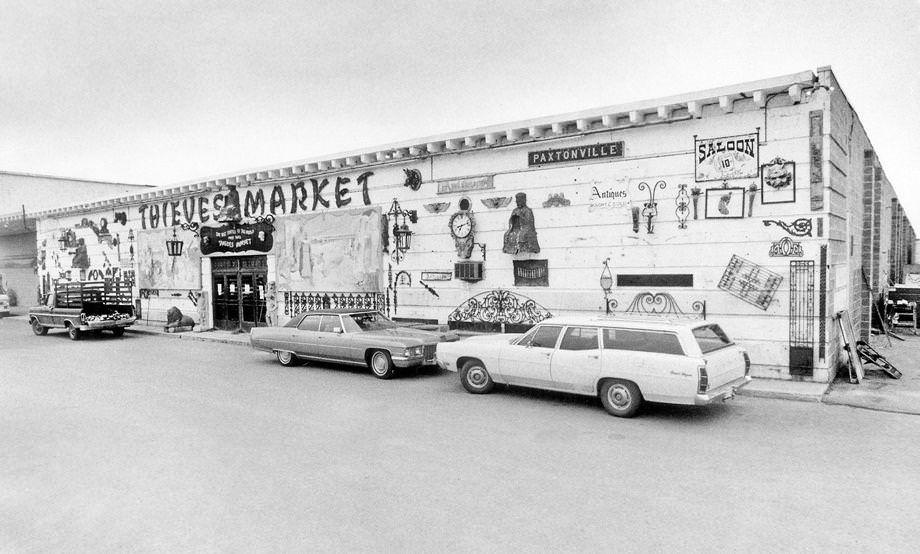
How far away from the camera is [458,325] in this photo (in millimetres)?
14547

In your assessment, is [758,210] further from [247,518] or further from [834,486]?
[247,518]

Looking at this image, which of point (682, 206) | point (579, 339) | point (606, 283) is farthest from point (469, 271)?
point (579, 339)

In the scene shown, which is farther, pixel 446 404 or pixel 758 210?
pixel 758 210

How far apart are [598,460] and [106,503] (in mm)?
4967

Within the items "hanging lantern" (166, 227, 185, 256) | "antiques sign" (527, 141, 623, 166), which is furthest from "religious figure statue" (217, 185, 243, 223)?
"antiques sign" (527, 141, 623, 166)

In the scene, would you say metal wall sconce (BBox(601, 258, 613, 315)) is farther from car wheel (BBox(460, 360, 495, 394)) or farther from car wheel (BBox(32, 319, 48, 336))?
car wheel (BBox(32, 319, 48, 336))

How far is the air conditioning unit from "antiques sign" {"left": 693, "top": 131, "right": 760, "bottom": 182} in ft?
18.3

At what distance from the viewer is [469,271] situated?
14.1 m

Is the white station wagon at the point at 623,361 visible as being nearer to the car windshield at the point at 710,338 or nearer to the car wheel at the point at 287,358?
the car windshield at the point at 710,338

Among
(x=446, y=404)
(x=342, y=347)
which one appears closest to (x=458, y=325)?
(x=342, y=347)

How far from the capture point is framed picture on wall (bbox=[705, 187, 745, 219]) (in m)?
10.5

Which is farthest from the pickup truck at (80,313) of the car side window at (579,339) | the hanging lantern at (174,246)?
the car side window at (579,339)

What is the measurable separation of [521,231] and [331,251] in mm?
7017

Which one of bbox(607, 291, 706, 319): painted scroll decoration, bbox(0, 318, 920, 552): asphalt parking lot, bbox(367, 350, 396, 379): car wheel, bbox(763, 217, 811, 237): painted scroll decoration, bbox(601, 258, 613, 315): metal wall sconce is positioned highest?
bbox(763, 217, 811, 237): painted scroll decoration
